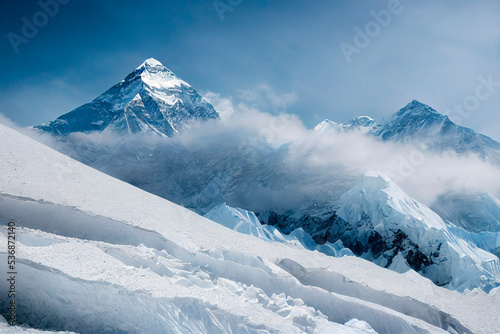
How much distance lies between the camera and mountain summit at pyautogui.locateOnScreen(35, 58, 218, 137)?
14175 cm

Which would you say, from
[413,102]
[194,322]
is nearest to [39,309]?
[194,322]

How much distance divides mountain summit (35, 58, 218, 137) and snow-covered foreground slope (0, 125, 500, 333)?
12683 centimetres

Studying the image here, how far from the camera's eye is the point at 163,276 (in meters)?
9.05

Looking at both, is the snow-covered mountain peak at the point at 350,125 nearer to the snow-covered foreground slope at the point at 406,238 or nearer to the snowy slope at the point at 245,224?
the snow-covered foreground slope at the point at 406,238

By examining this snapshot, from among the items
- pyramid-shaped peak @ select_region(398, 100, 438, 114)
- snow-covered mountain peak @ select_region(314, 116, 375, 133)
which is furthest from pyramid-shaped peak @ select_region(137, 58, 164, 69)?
pyramid-shaped peak @ select_region(398, 100, 438, 114)

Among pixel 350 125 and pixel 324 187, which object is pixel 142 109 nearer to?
pixel 350 125

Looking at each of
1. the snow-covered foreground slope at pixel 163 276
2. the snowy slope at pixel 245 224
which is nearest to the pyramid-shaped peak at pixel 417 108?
the snowy slope at pixel 245 224

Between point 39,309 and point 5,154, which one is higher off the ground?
point 5,154

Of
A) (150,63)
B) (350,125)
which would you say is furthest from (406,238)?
(150,63)

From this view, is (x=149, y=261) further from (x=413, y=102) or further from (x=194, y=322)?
(x=413, y=102)

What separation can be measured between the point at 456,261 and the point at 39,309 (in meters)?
41.0

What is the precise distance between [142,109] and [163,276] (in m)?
149

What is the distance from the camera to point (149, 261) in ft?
30.9

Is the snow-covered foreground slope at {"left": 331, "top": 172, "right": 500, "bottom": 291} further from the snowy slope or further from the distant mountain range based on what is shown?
the snowy slope
